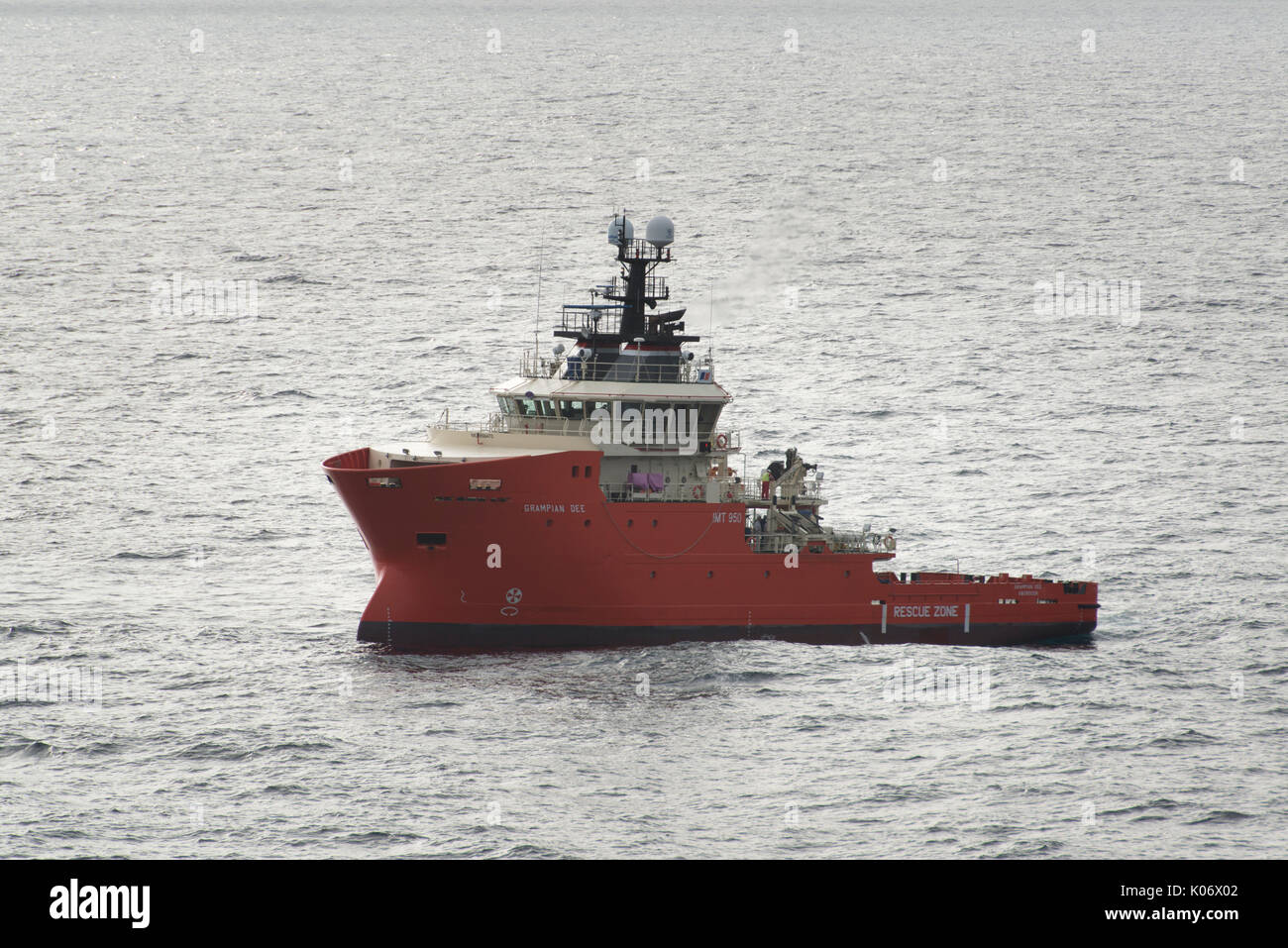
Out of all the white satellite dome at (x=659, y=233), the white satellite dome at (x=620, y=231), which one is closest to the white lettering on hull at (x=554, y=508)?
the white satellite dome at (x=659, y=233)

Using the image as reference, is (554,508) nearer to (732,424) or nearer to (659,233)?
(659,233)

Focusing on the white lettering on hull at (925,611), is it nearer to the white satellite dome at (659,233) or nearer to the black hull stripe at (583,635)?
the black hull stripe at (583,635)

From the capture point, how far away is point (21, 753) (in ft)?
123

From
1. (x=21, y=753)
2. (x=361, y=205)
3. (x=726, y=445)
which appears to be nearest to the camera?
(x=21, y=753)

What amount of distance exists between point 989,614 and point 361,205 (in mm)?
76637

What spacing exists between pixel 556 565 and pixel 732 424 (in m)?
24.6

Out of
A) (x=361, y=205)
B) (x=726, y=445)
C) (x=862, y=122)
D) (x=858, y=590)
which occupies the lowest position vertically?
(x=858, y=590)

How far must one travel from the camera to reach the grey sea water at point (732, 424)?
35750 mm

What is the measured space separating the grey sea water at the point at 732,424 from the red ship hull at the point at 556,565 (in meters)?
1.15

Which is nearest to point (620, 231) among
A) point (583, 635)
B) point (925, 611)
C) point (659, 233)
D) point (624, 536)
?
point (659, 233)

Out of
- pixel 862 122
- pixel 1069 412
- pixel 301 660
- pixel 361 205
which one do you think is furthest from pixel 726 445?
pixel 862 122

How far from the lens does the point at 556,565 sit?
4500 cm

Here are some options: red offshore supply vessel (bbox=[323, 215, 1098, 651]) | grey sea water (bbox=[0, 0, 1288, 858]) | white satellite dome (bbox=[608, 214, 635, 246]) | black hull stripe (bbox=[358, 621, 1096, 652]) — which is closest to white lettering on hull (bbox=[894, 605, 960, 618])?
red offshore supply vessel (bbox=[323, 215, 1098, 651])

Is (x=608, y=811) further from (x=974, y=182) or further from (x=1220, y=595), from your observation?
(x=974, y=182)
